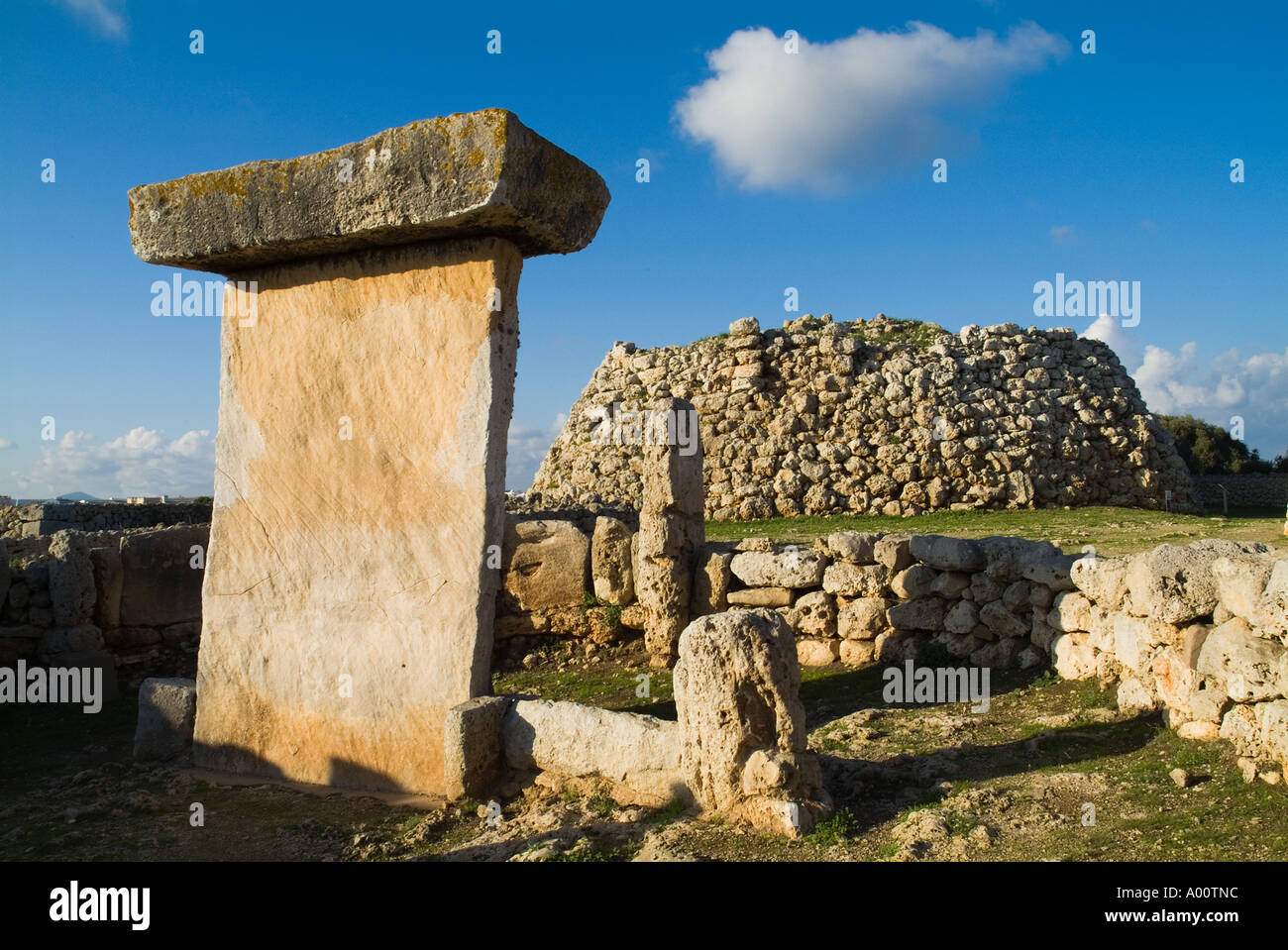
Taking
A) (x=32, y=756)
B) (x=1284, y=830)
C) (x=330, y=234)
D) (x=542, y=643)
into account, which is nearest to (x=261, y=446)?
(x=330, y=234)

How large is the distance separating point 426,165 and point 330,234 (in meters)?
0.77

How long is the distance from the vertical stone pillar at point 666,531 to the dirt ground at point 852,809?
2.25 meters

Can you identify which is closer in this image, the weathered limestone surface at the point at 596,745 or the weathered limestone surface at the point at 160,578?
the weathered limestone surface at the point at 596,745

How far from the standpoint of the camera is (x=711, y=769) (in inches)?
179

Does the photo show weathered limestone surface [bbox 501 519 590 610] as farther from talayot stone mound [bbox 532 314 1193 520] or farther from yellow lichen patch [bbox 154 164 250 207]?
talayot stone mound [bbox 532 314 1193 520]

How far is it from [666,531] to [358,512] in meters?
3.52

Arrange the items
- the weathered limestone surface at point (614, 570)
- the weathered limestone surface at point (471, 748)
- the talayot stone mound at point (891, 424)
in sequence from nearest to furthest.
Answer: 1. the weathered limestone surface at point (471, 748)
2. the weathered limestone surface at point (614, 570)
3. the talayot stone mound at point (891, 424)

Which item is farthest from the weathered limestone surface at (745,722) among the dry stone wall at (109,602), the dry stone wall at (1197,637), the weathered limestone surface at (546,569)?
the dry stone wall at (109,602)

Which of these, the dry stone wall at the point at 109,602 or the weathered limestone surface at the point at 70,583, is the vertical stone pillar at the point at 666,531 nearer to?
the dry stone wall at the point at 109,602

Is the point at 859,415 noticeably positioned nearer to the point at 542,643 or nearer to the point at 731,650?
the point at 542,643

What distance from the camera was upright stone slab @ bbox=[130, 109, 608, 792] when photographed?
5258mm

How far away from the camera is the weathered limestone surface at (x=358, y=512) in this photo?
534cm

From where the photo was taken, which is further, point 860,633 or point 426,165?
point 860,633

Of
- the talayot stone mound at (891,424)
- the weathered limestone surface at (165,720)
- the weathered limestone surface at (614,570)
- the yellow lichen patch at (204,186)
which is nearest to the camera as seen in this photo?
the yellow lichen patch at (204,186)
